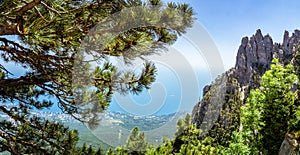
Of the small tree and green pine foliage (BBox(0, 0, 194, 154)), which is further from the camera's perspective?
the small tree

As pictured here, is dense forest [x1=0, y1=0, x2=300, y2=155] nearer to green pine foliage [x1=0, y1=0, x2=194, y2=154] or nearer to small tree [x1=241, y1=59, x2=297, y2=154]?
green pine foliage [x1=0, y1=0, x2=194, y2=154]

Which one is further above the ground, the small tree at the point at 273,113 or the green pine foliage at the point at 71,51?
the small tree at the point at 273,113

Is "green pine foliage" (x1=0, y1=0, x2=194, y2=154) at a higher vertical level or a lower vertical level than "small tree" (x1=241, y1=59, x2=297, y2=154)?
lower

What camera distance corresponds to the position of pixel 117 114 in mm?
3318

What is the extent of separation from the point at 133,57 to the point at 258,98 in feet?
27.2

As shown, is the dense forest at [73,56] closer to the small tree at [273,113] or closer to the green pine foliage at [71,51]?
the green pine foliage at [71,51]

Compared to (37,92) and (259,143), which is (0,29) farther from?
(259,143)

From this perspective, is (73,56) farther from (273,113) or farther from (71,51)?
(273,113)

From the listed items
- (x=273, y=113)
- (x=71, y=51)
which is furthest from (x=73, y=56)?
(x=273, y=113)

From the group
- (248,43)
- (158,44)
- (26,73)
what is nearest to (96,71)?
(158,44)

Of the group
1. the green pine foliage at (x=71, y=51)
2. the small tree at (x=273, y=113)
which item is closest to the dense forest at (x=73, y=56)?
the green pine foliage at (x=71, y=51)

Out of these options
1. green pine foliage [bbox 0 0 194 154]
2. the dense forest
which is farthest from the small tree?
green pine foliage [bbox 0 0 194 154]

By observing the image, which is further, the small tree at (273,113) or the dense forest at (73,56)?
the small tree at (273,113)

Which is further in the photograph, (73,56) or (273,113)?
(273,113)
